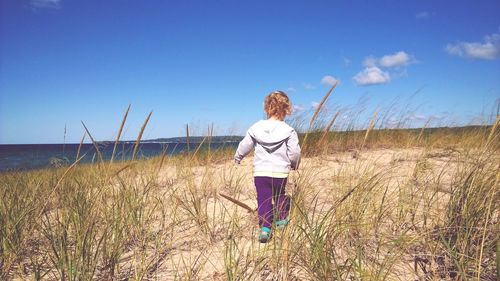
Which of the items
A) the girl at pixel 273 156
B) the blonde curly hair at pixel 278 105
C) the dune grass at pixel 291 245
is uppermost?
the blonde curly hair at pixel 278 105

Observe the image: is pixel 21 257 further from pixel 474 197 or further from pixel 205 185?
pixel 474 197

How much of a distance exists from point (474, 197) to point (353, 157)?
3317 millimetres

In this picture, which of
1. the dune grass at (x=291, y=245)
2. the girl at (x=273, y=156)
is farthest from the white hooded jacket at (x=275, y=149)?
the dune grass at (x=291, y=245)

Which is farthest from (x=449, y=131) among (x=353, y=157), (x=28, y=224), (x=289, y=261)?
(x=28, y=224)

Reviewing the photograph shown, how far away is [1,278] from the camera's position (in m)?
1.31

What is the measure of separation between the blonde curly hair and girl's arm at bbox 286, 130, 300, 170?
0.31 m

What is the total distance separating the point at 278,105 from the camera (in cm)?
277

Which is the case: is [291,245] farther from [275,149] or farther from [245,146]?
[245,146]

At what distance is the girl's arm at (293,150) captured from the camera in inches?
99.7

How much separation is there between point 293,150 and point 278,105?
0.48m

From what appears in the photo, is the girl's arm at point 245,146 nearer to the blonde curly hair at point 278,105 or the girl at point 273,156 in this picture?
the girl at point 273,156

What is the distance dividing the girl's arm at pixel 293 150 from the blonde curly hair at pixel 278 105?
0.31 m

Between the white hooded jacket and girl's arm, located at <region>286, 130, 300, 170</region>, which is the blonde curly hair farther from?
girl's arm, located at <region>286, 130, 300, 170</region>

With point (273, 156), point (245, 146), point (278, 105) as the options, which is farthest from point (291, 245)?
point (278, 105)
